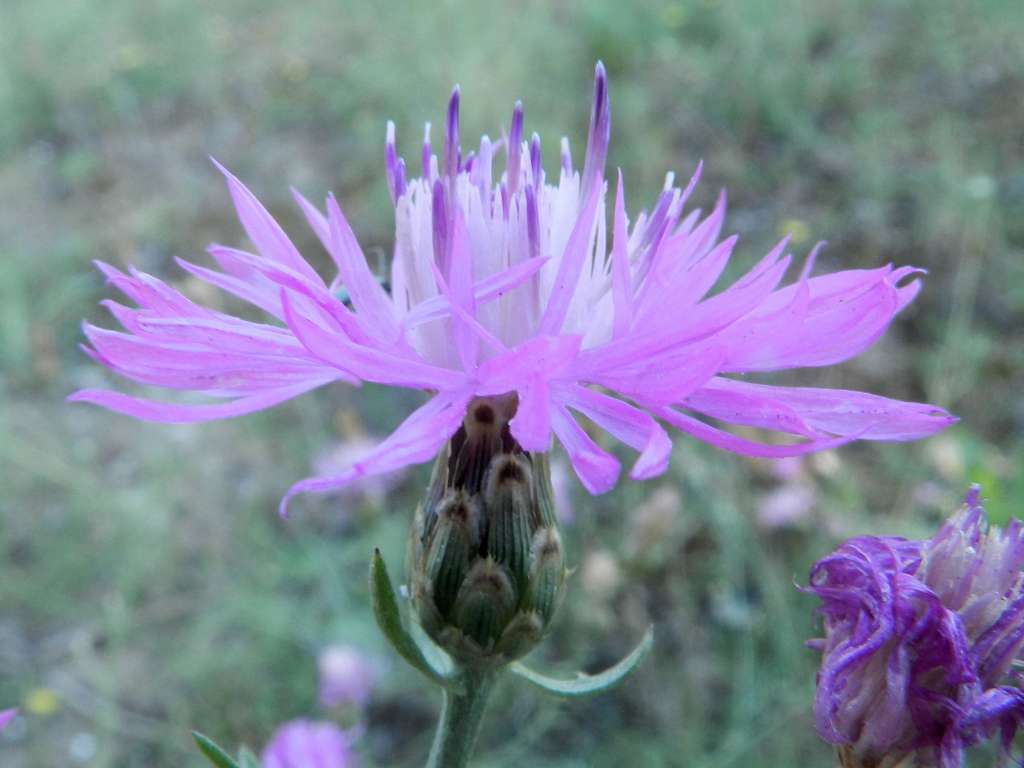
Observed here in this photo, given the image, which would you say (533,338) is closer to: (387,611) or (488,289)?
(488,289)

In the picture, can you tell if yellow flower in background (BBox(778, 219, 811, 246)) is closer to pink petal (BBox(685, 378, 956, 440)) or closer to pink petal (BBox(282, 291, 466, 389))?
pink petal (BBox(685, 378, 956, 440))

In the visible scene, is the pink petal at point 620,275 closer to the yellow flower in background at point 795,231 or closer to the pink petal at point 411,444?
the pink petal at point 411,444

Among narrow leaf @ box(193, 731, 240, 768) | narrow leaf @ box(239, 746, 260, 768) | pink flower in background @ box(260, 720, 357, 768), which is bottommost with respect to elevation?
pink flower in background @ box(260, 720, 357, 768)

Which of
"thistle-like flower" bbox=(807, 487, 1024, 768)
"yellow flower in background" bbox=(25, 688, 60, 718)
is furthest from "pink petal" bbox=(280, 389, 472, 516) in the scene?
"yellow flower in background" bbox=(25, 688, 60, 718)

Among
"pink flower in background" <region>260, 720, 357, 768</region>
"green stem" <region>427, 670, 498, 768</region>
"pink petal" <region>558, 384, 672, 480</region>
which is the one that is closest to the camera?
"pink petal" <region>558, 384, 672, 480</region>

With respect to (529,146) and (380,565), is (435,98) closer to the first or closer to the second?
(529,146)

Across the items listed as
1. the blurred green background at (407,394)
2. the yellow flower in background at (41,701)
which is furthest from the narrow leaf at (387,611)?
the yellow flower in background at (41,701)

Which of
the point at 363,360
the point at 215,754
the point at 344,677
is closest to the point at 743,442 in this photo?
the point at 363,360
